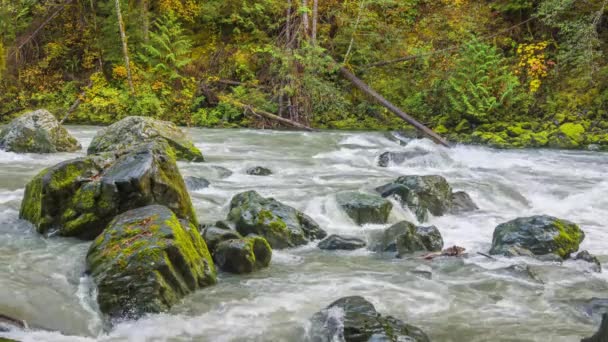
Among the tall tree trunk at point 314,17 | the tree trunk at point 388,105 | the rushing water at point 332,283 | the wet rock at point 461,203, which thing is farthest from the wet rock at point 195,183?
the tall tree trunk at point 314,17

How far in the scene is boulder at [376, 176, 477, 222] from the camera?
341 inches

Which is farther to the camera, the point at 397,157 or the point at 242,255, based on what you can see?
the point at 397,157

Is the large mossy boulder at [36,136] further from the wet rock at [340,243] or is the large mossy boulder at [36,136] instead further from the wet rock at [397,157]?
the wet rock at [340,243]

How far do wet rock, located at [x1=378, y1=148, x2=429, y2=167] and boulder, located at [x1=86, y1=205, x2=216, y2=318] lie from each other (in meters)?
7.33

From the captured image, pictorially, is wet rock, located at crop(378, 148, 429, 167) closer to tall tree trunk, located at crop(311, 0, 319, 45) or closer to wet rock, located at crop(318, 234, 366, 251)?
wet rock, located at crop(318, 234, 366, 251)

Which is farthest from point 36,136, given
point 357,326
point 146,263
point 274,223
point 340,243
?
point 357,326

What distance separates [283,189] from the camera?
981cm

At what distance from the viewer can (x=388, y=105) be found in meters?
17.2

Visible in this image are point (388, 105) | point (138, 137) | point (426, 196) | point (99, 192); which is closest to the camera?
point (99, 192)

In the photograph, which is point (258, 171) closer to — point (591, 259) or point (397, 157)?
point (397, 157)

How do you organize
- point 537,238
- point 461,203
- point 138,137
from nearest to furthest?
point 537,238 < point 461,203 < point 138,137

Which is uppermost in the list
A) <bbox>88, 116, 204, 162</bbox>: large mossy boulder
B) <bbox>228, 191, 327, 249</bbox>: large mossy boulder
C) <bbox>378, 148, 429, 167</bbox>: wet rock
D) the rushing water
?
<bbox>88, 116, 204, 162</bbox>: large mossy boulder

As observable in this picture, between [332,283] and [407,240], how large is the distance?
1.52 m

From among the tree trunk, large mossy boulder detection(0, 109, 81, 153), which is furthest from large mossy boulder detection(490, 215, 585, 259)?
large mossy boulder detection(0, 109, 81, 153)
